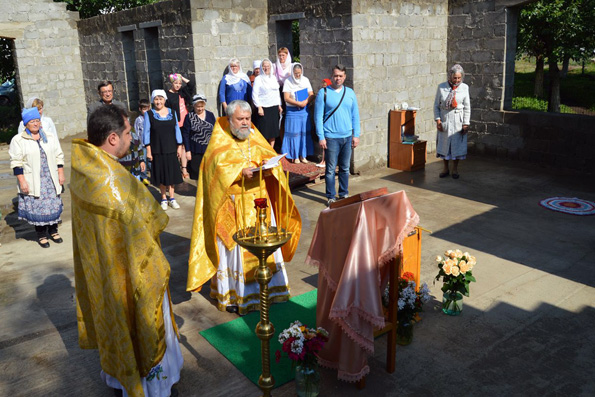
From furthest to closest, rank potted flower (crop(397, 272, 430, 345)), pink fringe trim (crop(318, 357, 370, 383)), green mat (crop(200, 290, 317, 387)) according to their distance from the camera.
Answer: potted flower (crop(397, 272, 430, 345)) → green mat (crop(200, 290, 317, 387)) → pink fringe trim (crop(318, 357, 370, 383))

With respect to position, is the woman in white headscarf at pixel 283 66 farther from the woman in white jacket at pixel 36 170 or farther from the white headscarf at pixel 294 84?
the woman in white jacket at pixel 36 170

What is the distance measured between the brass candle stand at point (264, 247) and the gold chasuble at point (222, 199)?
1.87 metres

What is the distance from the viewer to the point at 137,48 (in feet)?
44.9

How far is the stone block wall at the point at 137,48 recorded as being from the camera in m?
11.7

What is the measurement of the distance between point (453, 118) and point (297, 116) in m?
2.96

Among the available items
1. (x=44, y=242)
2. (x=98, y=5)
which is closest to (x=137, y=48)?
(x=98, y=5)

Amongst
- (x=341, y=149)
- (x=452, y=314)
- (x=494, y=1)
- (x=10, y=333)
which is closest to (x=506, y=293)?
(x=452, y=314)

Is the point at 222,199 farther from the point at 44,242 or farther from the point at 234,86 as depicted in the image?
the point at 234,86

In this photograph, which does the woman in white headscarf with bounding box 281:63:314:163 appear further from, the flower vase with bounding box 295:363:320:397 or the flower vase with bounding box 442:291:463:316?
the flower vase with bounding box 295:363:320:397

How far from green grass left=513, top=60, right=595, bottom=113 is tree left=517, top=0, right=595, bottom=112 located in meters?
1.16

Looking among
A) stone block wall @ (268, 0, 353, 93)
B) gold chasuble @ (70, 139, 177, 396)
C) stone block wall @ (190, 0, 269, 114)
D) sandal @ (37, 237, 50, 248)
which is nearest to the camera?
gold chasuble @ (70, 139, 177, 396)

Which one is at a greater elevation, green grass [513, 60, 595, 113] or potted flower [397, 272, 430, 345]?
green grass [513, 60, 595, 113]

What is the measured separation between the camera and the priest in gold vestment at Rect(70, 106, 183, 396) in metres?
3.59

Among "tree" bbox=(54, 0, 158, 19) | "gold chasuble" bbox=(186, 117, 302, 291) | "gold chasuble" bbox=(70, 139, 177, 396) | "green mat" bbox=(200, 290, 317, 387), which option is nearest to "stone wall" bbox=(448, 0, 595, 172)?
"green mat" bbox=(200, 290, 317, 387)
